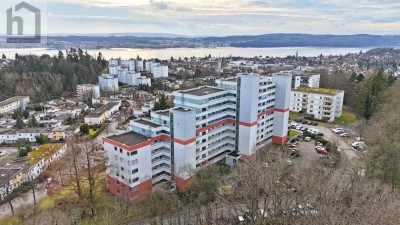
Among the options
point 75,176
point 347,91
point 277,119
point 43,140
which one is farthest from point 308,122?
point 43,140

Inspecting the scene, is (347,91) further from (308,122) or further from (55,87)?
(55,87)

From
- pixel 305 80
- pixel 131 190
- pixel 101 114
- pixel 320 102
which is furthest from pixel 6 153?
pixel 305 80

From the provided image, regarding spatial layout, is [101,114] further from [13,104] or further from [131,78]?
[131,78]

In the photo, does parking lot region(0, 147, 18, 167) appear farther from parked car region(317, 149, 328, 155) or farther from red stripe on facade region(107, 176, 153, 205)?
parked car region(317, 149, 328, 155)

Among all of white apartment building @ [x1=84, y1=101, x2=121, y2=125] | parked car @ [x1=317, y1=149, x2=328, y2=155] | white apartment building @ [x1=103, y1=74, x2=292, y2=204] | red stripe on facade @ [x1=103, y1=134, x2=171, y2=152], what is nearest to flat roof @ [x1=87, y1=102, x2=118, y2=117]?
white apartment building @ [x1=84, y1=101, x2=121, y2=125]

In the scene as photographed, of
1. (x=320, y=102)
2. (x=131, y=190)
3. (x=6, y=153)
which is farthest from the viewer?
(x=320, y=102)
